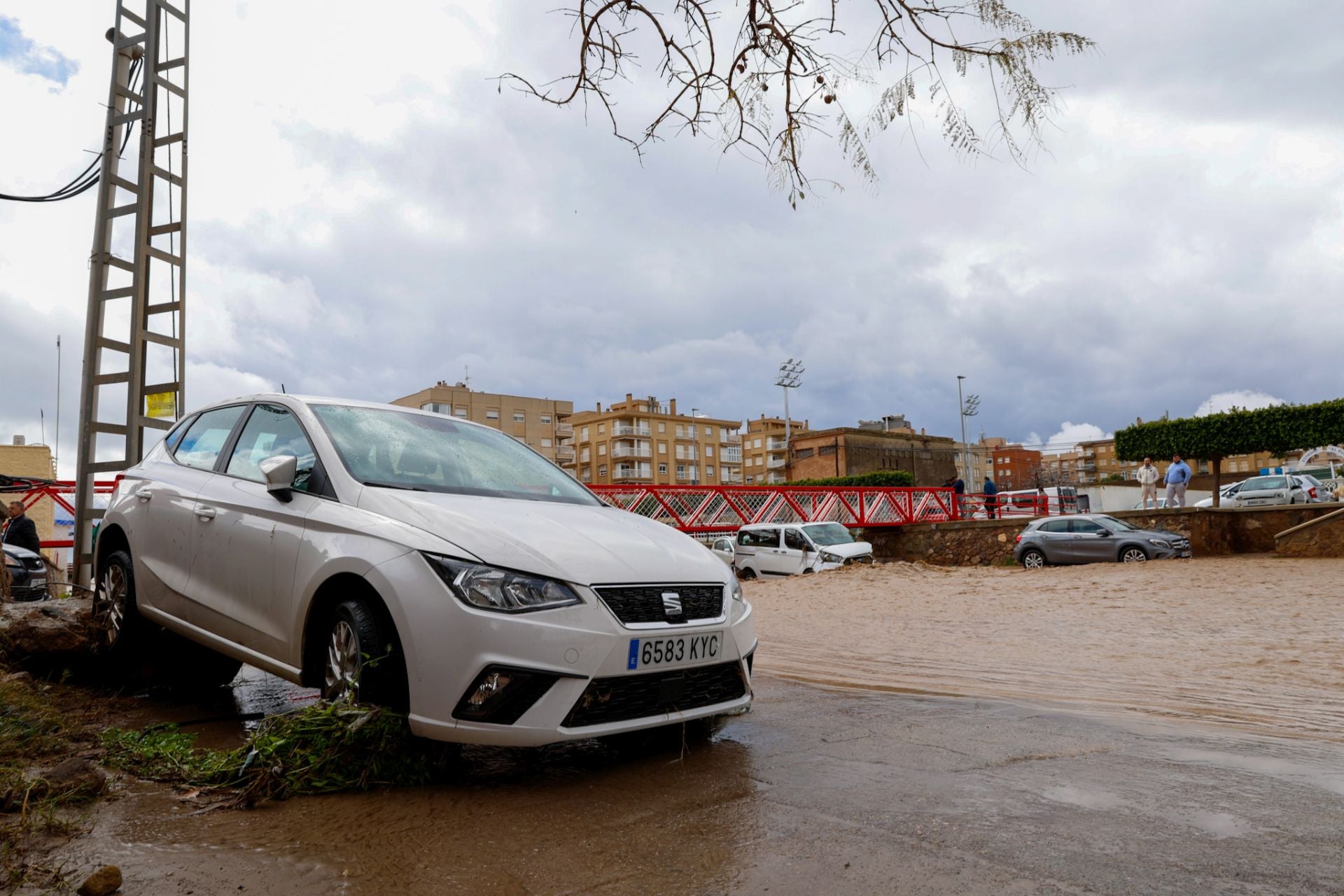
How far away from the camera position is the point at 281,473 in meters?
3.84

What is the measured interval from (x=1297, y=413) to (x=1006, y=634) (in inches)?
1634

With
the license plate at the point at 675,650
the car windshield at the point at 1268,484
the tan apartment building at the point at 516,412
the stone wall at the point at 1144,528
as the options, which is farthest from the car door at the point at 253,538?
the tan apartment building at the point at 516,412

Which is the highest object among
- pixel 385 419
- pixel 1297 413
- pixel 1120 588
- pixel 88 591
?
pixel 1297 413

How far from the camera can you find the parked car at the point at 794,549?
20.0m

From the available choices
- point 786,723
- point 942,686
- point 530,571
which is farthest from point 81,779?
point 942,686

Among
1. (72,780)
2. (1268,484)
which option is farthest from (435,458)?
(1268,484)

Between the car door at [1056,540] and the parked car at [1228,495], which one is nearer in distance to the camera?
the car door at [1056,540]

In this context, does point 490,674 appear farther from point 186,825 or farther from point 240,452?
point 240,452

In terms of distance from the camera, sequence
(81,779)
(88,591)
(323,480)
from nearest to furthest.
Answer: (81,779) < (323,480) < (88,591)

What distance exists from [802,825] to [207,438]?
12.7 feet

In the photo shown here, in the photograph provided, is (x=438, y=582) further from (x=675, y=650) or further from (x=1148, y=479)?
(x=1148, y=479)

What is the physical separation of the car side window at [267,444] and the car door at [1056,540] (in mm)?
19378

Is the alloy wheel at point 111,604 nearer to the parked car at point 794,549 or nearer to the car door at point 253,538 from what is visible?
the car door at point 253,538

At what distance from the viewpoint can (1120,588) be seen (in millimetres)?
13031
